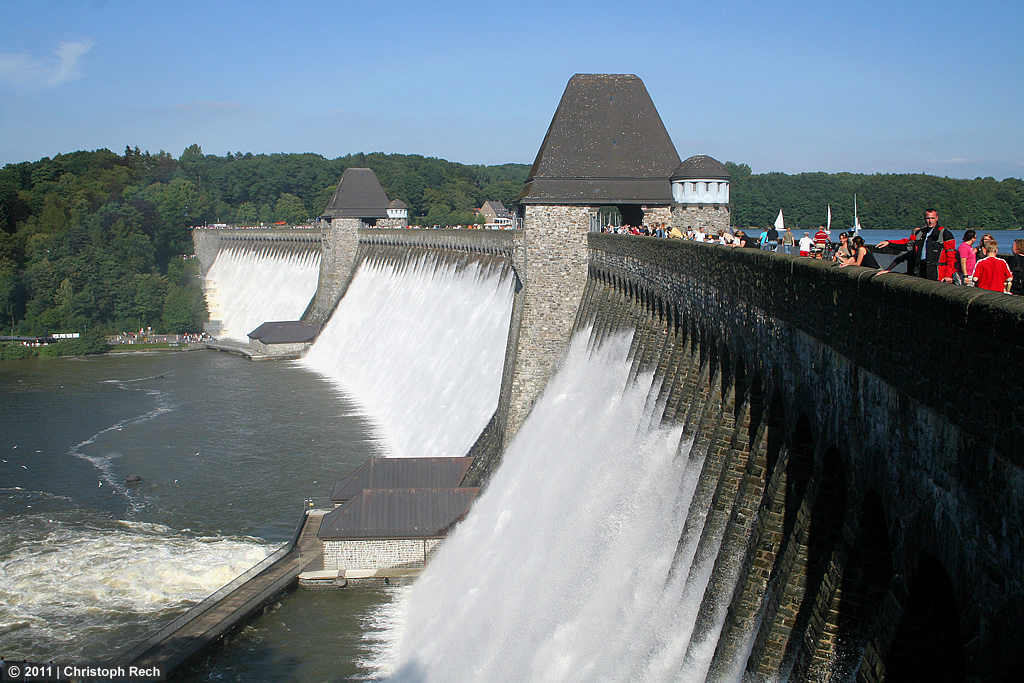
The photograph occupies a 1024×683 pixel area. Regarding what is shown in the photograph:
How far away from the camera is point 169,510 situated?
30016 millimetres

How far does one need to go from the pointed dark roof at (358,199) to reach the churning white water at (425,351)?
7393 mm

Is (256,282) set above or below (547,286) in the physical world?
below

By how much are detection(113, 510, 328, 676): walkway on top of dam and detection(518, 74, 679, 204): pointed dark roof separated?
11828 mm

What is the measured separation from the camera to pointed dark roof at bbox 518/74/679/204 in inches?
1086

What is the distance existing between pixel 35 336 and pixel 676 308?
74762mm

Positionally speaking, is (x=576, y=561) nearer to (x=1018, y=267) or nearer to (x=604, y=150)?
(x=1018, y=267)

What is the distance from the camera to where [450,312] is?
42.4 meters

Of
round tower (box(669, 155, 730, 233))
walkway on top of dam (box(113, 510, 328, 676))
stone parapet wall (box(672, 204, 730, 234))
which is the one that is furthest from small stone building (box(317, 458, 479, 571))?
round tower (box(669, 155, 730, 233))

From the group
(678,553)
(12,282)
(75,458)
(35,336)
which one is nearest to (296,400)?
(75,458)

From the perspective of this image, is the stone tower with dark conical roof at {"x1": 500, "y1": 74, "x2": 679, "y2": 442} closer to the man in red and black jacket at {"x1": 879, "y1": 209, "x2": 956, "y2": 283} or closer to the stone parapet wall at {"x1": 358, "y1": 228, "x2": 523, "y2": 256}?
the stone parapet wall at {"x1": 358, "y1": 228, "x2": 523, "y2": 256}

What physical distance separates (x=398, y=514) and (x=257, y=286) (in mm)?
61324

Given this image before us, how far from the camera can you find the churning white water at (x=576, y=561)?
42.0 feet

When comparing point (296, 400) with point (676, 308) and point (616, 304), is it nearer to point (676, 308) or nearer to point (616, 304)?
point (616, 304)

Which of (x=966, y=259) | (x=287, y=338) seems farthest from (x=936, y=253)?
(x=287, y=338)
